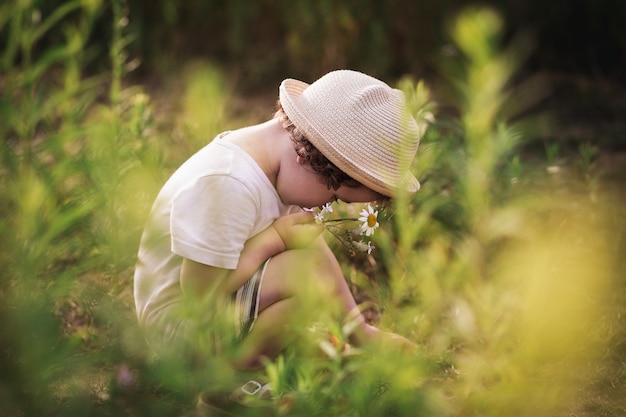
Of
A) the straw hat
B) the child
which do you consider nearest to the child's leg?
the child

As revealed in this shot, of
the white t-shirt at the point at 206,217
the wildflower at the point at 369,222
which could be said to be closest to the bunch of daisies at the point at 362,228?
the wildflower at the point at 369,222

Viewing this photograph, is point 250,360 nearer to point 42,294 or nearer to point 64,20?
point 42,294

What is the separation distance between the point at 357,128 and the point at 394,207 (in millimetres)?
327

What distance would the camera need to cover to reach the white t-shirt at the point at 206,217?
2.02 m

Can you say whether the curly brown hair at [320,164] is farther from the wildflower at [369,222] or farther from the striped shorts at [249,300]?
the striped shorts at [249,300]

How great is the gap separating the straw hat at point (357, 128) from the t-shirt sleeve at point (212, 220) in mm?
244

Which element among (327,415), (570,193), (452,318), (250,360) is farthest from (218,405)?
(570,193)

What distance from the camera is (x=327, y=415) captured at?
1.70 m

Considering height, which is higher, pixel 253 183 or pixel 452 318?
pixel 253 183

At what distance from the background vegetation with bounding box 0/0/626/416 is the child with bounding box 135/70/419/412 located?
0.15 meters

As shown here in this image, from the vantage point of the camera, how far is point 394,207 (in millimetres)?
2330

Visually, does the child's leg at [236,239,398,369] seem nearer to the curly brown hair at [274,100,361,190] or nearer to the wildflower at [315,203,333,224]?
the wildflower at [315,203,333,224]

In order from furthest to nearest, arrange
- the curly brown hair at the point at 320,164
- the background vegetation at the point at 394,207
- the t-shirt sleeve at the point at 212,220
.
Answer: the curly brown hair at the point at 320,164 < the t-shirt sleeve at the point at 212,220 < the background vegetation at the point at 394,207

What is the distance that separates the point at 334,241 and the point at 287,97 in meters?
0.63
